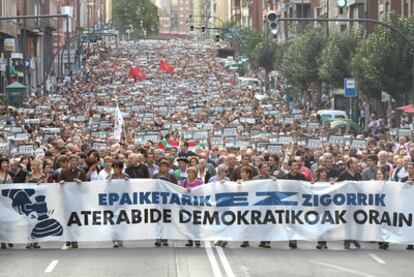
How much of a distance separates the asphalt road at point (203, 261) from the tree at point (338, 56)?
44030mm

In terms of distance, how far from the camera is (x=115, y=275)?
54.4ft

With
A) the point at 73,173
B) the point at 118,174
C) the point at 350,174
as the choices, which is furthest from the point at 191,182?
the point at 350,174

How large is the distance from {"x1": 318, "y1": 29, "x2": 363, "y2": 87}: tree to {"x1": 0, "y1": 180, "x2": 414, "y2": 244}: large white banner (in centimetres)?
4396

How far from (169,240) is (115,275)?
178 inches

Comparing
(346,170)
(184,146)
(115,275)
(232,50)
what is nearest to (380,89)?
(184,146)

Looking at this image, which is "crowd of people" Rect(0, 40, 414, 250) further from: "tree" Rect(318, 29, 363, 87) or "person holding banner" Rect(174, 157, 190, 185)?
"tree" Rect(318, 29, 363, 87)

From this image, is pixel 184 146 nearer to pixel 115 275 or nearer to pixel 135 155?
pixel 135 155

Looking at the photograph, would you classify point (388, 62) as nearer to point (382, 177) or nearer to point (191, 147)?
point (191, 147)

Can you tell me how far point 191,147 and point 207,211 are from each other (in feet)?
39.6

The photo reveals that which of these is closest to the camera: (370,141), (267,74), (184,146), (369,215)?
(369,215)

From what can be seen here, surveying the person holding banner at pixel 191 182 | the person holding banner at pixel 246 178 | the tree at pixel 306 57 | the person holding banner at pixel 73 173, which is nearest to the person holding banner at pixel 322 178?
the person holding banner at pixel 246 178

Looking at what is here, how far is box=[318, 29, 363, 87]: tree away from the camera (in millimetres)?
64625

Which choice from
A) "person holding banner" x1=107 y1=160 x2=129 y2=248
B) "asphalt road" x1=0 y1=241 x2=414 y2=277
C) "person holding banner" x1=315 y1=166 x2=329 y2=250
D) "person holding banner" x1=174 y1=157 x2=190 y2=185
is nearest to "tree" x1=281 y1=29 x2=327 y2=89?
"person holding banner" x1=174 y1=157 x2=190 y2=185

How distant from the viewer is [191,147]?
3228cm
